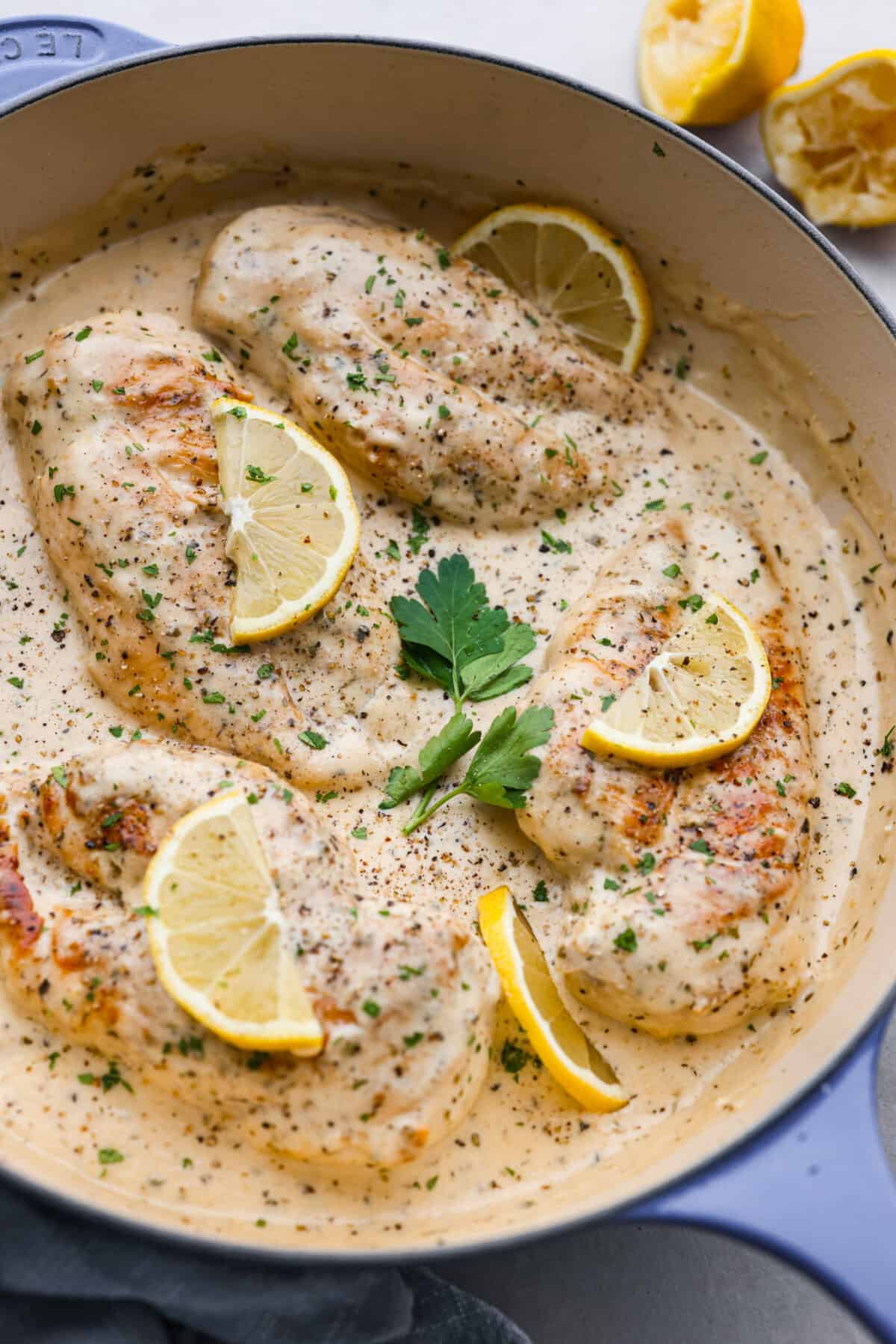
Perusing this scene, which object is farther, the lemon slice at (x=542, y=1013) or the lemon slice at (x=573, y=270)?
the lemon slice at (x=573, y=270)

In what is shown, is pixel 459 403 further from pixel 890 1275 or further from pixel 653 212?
pixel 890 1275

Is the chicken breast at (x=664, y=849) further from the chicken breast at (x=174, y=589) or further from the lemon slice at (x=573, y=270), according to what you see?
the lemon slice at (x=573, y=270)

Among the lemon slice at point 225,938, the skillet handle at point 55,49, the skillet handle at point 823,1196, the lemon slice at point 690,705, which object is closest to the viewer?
the skillet handle at point 823,1196

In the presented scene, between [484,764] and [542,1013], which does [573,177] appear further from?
[542,1013]

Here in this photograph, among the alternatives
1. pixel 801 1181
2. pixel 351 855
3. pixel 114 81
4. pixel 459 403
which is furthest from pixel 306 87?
pixel 801 1181

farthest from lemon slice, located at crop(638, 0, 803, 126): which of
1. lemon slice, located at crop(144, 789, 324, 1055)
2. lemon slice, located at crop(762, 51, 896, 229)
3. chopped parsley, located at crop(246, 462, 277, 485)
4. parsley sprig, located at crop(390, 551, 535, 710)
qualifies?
lemon slice, located at crop(144, 789, 324, 1055)

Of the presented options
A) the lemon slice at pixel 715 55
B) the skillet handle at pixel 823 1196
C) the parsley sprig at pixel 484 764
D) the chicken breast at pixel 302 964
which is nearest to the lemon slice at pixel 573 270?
the lemon slice at pixel 715 55

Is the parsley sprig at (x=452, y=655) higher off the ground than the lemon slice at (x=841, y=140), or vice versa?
the lemon slice at (x=841, y=140)

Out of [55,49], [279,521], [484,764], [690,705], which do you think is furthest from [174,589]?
[55,49]
